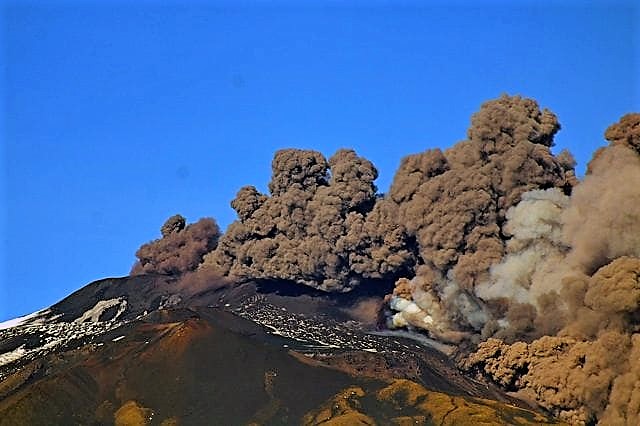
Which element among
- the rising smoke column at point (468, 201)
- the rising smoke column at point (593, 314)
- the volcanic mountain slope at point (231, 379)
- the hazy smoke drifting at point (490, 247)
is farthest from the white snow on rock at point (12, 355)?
the rising smoke column at point (593, 314)

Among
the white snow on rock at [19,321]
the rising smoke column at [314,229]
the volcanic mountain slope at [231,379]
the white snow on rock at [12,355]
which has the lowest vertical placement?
the volcanic mountain slope at [231,379]

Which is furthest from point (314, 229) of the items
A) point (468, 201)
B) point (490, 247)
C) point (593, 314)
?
point (593, 314)

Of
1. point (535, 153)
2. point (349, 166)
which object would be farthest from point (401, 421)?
point (349, 166)

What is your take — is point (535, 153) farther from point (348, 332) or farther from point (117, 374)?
point (117, 374)

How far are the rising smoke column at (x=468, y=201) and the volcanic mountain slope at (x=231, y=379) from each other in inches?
125

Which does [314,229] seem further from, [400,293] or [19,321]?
[19,321]

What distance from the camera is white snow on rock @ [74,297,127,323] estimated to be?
67938 mm

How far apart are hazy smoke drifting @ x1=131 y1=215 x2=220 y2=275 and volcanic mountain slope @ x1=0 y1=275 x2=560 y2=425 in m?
16.4

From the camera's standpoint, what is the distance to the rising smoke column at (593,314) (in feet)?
133

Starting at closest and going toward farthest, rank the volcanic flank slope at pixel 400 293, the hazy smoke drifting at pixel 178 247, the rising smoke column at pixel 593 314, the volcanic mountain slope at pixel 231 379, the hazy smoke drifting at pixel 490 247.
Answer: the rising smoke column at pixel 593 314 < the volcanic mountain slope at pixel 231 379 < the hazy smoke drifting at pixel 490 247 < the volcanic flank slope at pixel 400 293 < the hazy smoke drifting at pixel 178 247

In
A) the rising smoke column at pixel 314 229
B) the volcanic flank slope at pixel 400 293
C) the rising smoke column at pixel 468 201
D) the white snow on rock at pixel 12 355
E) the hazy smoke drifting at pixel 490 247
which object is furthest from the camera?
the rising smoke column at pixel 314 229

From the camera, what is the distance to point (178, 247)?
3034 inches

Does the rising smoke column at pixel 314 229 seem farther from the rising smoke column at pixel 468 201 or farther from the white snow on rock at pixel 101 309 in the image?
the white snow on rock at pixel 101 309

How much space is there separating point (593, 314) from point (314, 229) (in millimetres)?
26368
